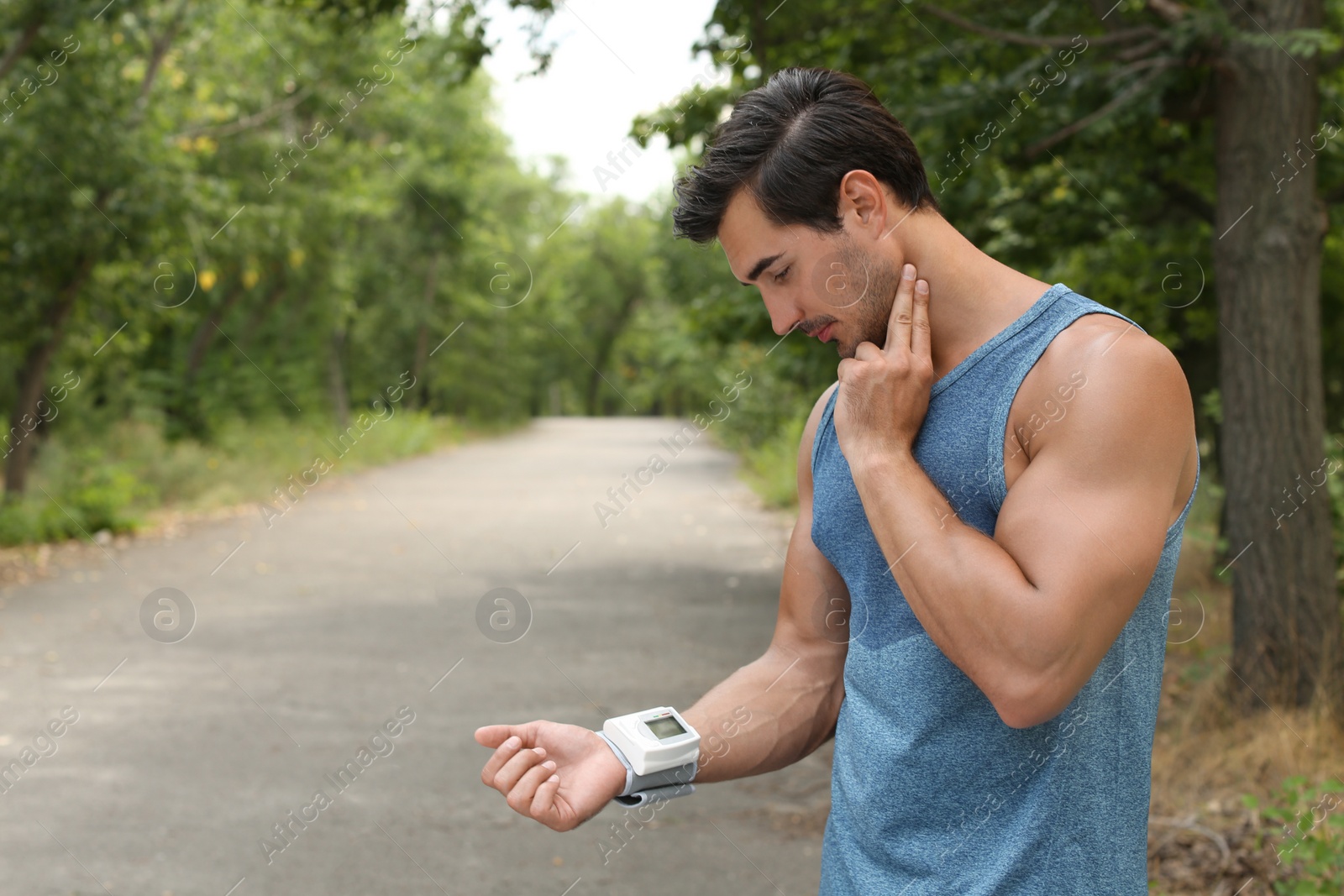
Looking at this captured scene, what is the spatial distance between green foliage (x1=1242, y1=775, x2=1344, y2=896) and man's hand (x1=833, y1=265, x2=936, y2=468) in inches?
98.9

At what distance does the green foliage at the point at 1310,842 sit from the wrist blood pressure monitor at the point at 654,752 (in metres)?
2.38

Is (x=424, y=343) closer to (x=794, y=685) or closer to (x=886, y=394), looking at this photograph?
(x=794, y=685)

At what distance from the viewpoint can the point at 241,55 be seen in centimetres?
1625

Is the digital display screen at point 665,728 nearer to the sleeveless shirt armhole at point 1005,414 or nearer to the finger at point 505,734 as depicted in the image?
the finger at point 505,734

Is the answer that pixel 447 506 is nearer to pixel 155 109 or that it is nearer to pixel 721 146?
pixel 155 109

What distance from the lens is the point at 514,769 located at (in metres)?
1.74

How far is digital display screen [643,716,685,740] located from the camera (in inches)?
72.0

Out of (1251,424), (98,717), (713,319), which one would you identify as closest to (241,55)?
(713,319)

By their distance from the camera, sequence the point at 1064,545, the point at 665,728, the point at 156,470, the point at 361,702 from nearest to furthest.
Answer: the point at 1064,545 → the point at 665,728 → the point at 361,702 → the point at 156,470

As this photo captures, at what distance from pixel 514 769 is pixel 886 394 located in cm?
79

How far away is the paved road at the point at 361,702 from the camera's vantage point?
15.1 ft

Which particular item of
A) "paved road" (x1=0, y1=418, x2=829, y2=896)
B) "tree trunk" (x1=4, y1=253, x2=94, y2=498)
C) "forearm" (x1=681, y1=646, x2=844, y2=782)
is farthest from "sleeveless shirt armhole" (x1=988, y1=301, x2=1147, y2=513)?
"tree trunk" (x1=4, y1=253, x2=94, y2=498)

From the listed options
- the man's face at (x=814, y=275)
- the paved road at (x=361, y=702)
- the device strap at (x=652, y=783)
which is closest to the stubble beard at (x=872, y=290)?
the man's face at (x=814, y=275)

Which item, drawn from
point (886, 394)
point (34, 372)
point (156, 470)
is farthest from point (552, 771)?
point (156, 470)
